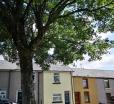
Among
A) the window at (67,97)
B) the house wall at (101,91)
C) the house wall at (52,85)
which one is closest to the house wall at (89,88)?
the house wall at (101,91)

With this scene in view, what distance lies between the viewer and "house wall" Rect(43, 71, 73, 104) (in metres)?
44.8

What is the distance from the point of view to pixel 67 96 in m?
47.4

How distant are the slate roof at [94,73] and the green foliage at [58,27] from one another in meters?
33.5

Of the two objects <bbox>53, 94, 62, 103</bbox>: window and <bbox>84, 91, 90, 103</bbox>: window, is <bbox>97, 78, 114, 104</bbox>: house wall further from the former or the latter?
<bbox>53, 94, 62, 103</bbox>: window

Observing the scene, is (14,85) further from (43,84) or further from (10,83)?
(43,84)

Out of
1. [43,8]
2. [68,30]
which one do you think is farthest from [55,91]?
[43,8]

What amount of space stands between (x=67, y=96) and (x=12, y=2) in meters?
33.4

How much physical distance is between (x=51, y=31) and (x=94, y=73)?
3836cm

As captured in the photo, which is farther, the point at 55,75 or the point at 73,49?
the point at 55,75

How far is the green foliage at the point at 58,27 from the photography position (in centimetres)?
1563

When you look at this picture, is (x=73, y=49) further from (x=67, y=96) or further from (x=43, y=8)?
(x=67, y=96)

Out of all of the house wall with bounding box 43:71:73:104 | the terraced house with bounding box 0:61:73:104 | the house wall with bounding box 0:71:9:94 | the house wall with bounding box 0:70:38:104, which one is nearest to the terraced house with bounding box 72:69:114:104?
the house wall with bounding box 43:71:73:104

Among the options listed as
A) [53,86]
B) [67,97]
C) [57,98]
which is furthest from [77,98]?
[53,86]

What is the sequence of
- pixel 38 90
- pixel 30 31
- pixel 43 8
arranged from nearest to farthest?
pixel 43 8
pixel 30 31
pixel 38 90
